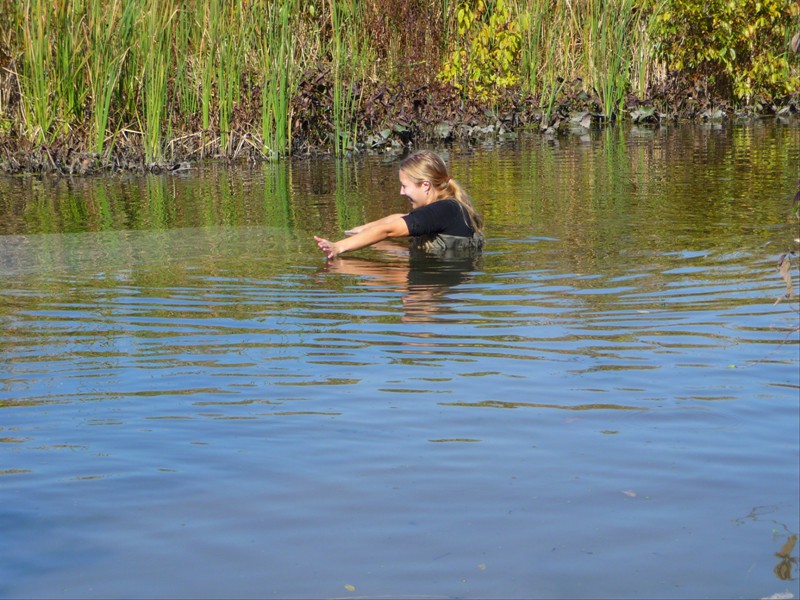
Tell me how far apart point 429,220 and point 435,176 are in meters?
0.33

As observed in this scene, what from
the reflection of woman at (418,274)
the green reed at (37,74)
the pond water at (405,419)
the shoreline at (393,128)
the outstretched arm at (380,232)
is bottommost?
the pond water at (405,419)

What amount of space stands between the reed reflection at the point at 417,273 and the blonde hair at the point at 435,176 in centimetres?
34

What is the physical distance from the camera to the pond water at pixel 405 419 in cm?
310

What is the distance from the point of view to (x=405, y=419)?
4.27m

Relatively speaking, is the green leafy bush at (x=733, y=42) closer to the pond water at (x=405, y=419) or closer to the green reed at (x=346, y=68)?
the green reed at (x=346, y=68)

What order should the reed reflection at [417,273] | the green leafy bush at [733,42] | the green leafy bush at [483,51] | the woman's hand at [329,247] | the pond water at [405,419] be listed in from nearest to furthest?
the pond water at [405,419], the reed reflection at [417,273], the woman's hand at [329,247], the green leafy bush at [483,51], the green leafy bush at [733,42]

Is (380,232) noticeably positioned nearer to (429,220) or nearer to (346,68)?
(429,220)

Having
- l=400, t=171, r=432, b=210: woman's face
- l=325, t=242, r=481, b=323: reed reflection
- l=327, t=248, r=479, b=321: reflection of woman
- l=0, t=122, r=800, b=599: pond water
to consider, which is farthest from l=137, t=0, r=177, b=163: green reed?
l=327, t=248, r=479, b=321: reflection of woman

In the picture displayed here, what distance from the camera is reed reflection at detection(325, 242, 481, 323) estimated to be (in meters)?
6.61

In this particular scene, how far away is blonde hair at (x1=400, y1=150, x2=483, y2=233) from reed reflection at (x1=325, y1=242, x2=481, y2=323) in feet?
1.12

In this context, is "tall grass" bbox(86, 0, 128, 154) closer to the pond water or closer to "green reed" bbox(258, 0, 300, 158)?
"green reed" bbox(258, 0, 300, 158)

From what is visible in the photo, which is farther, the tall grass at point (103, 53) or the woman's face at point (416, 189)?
the tall grass at point (103, 53)

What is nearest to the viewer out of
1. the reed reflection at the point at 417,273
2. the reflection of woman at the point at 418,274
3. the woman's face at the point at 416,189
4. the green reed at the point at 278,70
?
the reed reflection at the point at 417,273

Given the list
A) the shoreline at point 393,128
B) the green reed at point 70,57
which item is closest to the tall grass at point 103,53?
Result: the green reed at point 70,57
